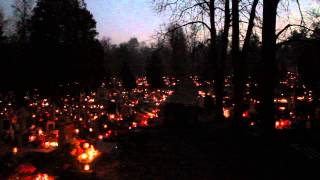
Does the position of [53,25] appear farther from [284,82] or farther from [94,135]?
[284,82]

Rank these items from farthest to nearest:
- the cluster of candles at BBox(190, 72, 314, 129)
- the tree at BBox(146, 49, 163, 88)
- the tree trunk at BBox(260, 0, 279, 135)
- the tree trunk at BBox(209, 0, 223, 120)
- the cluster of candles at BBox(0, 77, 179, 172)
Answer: the tree at BBox(146, 49, 163, 88)
the tree trunk at BBox(209, 0, 223, 120)
the cluster of candles at BBox(190, 72, 314, 129)
the cluster of candles at BBox(0, 77, 179, 172)
the tree trunk at BBox(260, 0, 279, 135)

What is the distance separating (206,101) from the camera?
32.4 metres

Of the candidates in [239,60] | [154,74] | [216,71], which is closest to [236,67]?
[239,60]

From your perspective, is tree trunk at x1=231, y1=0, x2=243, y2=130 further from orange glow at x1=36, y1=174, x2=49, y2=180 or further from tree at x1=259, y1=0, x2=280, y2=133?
orange glow at x1=36, y1=174, x2=49, y2=180

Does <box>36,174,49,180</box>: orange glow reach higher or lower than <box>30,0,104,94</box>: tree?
lower

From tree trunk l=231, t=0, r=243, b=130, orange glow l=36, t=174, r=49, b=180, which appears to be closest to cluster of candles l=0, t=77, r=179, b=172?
orange glow l=36, t=174, r=49, b=180

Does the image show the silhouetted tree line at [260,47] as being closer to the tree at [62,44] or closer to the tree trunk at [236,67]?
the tree trunk at [236,67]

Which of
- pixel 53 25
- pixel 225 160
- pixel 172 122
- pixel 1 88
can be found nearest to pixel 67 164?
pixel 225 160

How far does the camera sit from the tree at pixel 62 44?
90.1ft

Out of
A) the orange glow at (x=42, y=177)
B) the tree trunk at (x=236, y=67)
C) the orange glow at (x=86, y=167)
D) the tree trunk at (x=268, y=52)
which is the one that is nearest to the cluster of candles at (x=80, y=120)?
the orange glow at (x=86, y=167)

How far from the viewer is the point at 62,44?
2828 centimetres

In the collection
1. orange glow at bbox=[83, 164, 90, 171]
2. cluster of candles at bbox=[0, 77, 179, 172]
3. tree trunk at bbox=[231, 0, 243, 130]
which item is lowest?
orange glow at bbox=[83, 164, 90, 171]

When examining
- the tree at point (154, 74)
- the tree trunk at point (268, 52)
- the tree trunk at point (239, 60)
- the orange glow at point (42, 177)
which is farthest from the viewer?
the tree at point (154, 74)

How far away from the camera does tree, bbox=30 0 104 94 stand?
90.1ft
